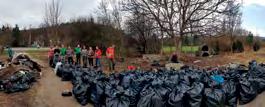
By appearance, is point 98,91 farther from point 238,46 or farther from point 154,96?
point 238,46

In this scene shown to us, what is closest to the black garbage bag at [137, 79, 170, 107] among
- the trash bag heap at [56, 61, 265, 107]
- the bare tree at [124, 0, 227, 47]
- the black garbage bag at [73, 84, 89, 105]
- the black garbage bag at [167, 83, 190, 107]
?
the trash bag heap at [56, 61, 265, 107]

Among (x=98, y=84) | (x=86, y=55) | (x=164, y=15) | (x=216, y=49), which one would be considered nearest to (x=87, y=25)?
(x=164, y=15)

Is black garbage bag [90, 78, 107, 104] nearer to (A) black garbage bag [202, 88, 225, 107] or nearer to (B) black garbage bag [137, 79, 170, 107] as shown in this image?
(B) black garbage bag [137, 79, 170, 107]

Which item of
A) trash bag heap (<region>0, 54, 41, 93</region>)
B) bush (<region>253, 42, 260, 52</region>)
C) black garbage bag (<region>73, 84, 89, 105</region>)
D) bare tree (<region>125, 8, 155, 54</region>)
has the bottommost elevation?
black garbage bag (<region>73, 84, 89, 105</region>)

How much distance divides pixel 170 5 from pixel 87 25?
8700 mm

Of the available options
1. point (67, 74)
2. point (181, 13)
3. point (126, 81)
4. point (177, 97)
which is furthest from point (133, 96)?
point (181, 13)

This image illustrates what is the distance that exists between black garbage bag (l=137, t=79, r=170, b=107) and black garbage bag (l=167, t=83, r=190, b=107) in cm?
15

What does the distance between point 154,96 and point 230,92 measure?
8.84 ft

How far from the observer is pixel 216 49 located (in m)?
36.4

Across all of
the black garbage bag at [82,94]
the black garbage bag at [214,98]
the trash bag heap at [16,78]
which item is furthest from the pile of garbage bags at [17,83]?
the black garbage bag at [214,98]

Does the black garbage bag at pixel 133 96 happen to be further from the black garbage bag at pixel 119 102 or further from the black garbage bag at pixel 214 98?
the black garbage bag at pixel 214 98

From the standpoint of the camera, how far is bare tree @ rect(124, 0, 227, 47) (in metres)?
29.9

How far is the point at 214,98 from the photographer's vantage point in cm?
1195

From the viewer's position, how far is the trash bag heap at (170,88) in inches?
470
